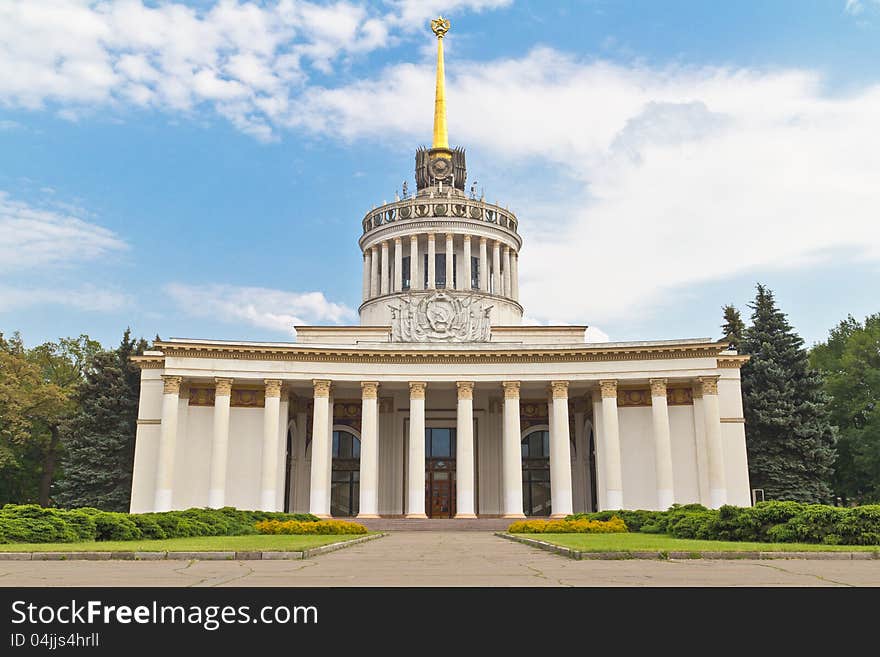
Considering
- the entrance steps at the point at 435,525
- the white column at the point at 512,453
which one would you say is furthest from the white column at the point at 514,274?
the entrance steps at the point at 435,525

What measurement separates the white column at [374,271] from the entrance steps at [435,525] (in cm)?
2236

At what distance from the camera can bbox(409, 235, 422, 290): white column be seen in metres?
54.8

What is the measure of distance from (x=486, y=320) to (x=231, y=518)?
2250 cm

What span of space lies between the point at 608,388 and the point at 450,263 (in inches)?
700

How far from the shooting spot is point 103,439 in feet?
159

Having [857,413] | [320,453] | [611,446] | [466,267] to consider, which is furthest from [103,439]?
[857,413]

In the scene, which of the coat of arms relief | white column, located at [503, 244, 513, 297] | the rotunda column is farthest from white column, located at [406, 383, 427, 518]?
white column, located at [503, 244, 513, 297]

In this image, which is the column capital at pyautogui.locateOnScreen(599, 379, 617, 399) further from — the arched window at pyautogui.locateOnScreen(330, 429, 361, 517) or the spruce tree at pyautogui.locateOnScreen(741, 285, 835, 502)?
the arched window at pyautogui.locateOnScreen(330, 429, 361, 517)

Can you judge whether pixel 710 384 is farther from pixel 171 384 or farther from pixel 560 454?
pixel 171 384

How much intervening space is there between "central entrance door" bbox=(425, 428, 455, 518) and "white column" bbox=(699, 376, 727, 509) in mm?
15432

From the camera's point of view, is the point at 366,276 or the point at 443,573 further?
the point at 366,276

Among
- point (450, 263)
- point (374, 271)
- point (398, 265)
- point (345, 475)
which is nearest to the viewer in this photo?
point (345, 475)

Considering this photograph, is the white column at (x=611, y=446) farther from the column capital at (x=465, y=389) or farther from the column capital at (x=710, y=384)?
the column capital at (x=465, y=389)
